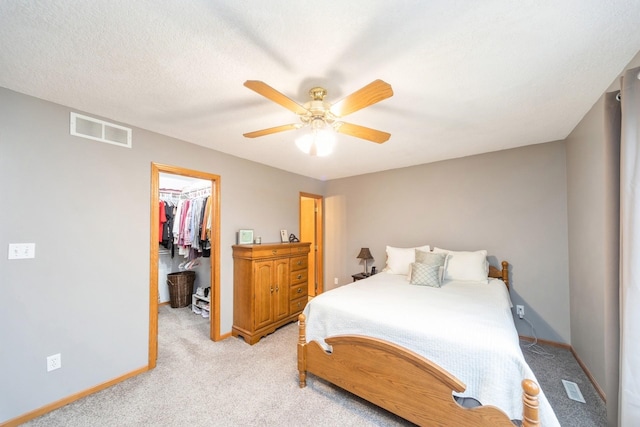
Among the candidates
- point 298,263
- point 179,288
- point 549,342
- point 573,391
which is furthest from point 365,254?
point 179,288

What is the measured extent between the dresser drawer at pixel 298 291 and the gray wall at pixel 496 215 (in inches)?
45.8

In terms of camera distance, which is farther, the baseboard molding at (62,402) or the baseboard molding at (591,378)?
the baseboard molding at (591,378)

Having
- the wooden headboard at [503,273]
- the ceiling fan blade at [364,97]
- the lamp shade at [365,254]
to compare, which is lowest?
the wooden headboard at [503,273]

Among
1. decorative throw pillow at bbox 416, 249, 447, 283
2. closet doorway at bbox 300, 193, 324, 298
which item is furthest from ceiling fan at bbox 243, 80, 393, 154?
closet doorway at bbox 300, 193, 324, 298

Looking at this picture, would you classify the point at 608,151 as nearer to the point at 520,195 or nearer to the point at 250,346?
the point at 520,195

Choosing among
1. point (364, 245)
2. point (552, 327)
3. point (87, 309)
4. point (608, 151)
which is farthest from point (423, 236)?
point (87, 309)

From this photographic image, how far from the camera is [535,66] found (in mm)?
1543

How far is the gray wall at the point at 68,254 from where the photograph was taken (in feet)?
5.85

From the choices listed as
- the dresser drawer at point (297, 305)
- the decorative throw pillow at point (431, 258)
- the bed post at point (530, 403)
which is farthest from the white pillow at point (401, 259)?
the bed post at point (530, 403)

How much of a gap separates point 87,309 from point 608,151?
402 centimetres

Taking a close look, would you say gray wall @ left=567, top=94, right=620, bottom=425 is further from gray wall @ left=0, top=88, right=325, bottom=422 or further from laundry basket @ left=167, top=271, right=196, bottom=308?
laundry basket @ left=167, top=271, right=196, bottom=308

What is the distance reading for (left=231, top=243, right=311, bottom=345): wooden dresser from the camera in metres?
3.02

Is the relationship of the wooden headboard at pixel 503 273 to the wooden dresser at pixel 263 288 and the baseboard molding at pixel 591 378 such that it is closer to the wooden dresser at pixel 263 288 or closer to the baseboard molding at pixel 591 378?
the baseboard molding at pixel 591 378

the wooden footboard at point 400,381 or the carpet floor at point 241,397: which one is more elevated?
the wooden footboard at point 400,381
